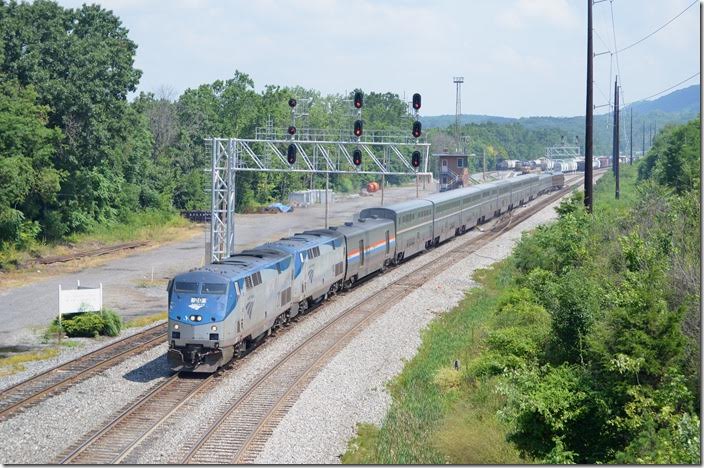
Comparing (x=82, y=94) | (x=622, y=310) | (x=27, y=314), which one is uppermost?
(x=82, y=94)

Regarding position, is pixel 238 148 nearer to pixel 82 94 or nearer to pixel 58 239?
pixel 82 94

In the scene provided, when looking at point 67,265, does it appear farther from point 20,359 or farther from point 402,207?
point 20,359

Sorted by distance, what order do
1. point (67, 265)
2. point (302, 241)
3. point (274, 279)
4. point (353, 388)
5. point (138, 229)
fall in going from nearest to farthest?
point (353, 388)
point (274, 279)
point (302, 241)
point (67, 265)
point (138, 229)

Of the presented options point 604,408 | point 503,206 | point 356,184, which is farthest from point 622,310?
point 356,184

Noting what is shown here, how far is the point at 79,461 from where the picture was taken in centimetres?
1972

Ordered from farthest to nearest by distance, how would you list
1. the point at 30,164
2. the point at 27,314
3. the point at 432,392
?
the point at 30,164 → the point at 27,314 → the point at 432,392

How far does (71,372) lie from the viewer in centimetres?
2792

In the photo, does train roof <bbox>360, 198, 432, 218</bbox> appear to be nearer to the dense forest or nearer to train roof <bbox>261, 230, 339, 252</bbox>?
the dense forest

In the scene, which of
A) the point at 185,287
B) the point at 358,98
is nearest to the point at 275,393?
the point at 185,287

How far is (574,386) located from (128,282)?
3815 centimetres

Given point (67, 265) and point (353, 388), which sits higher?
point (67, 265)

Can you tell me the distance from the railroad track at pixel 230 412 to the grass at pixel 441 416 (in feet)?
8.37

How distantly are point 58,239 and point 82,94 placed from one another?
11209 mm

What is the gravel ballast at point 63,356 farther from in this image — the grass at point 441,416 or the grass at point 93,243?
the grass at point 93,243
